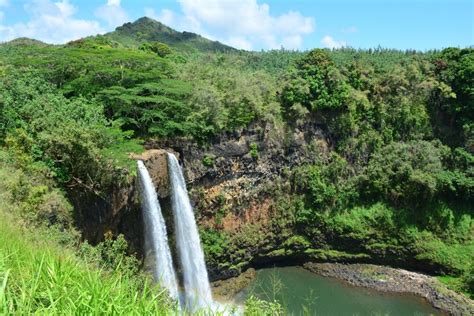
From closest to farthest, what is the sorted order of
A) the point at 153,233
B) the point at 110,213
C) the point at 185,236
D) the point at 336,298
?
the point at 110,213 < the point at 153,233 < the point at 185,236 < the point at 336,298

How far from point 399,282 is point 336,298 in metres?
3.24

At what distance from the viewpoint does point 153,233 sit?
559 inches

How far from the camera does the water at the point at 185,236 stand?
51.4 ft

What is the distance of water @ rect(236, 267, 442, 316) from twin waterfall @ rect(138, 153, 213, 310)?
2.33 metres

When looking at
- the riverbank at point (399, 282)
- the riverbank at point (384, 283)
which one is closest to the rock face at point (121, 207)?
the riverbank at point (384, 283)

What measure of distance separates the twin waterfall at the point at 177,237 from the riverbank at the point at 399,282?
710 cm

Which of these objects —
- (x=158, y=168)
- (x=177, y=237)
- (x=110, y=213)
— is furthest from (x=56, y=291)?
(x=177, y=237)

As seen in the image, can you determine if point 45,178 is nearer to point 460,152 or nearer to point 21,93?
point 21,93

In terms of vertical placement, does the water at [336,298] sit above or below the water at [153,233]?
below

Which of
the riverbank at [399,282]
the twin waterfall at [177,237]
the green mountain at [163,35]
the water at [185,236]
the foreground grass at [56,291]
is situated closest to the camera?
the foreground grass at [56,291]

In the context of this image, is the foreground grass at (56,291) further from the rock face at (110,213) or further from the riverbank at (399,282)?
the riverbank at (399,282)

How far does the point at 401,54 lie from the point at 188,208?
2179 centimetres

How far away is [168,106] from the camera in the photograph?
16.8 m

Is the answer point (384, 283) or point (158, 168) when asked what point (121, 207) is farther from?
point (384, 283)
